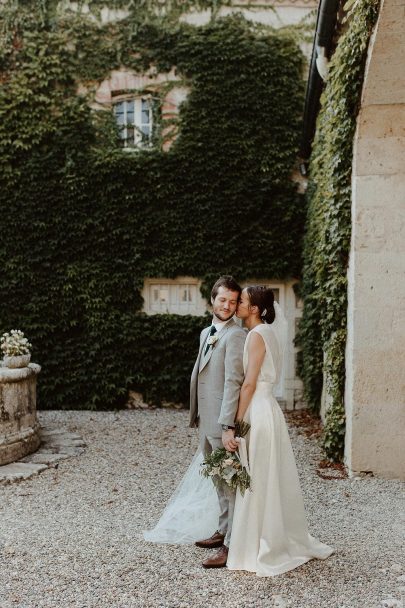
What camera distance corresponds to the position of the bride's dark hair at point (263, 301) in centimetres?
379

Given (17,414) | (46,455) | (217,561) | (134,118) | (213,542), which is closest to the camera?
(217,561)

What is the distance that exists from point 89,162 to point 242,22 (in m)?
3.44

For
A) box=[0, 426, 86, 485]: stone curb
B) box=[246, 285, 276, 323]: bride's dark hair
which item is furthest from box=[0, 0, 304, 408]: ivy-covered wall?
box=[246, 285, 276, 323]: bride's dark hair

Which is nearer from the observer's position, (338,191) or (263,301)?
(263,301)

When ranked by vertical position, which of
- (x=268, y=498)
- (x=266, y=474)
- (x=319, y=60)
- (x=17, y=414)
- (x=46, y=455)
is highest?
(x=319, y=60)

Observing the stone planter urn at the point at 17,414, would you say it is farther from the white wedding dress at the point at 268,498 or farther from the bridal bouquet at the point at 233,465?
the white wedding dress at the point at 268,498

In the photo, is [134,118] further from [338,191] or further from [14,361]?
[14,361]

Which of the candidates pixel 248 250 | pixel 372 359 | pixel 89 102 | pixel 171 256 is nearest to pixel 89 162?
pixel 89 102

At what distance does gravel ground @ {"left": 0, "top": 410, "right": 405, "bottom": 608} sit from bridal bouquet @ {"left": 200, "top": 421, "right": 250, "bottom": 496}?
0.55m

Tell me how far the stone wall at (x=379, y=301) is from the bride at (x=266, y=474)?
7.01 feet

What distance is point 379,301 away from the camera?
589 centimetres

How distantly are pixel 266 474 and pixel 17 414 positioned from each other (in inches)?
150

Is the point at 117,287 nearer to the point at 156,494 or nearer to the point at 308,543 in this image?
the point at 156,494

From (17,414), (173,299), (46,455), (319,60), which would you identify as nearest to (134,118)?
(173,299)
